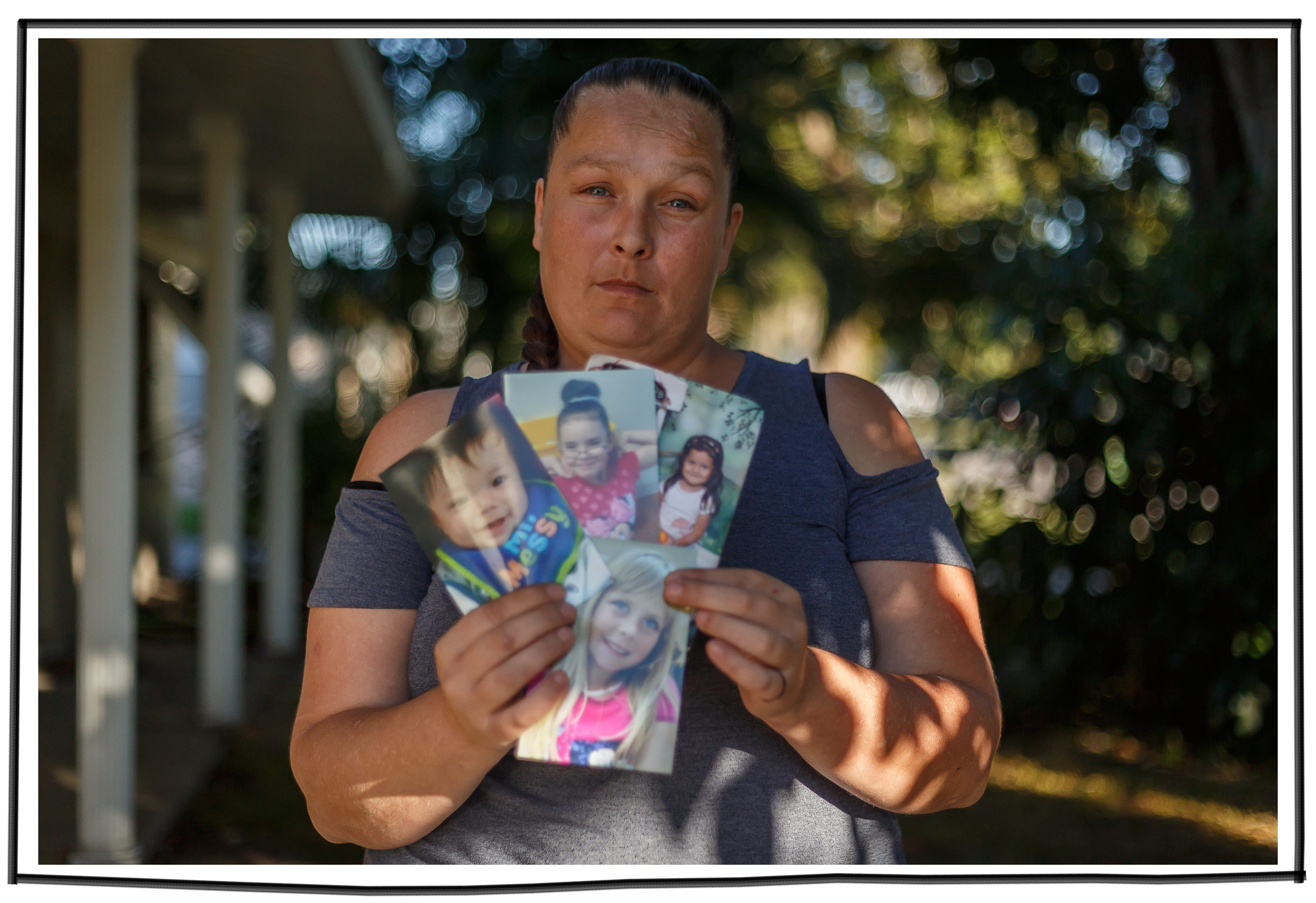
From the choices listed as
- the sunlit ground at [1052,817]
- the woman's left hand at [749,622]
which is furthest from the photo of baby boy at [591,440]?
the sunlit ground at [1052,817]

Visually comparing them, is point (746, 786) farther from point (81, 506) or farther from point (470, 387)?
point (81, 506)

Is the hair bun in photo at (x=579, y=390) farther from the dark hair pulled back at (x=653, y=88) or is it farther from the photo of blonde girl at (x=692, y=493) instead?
the dark hair pulled back at (x=653, y=88)

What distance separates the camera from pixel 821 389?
169 centimetres

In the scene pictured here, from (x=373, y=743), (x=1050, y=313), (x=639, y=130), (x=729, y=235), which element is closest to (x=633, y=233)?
(x=639, y=130)

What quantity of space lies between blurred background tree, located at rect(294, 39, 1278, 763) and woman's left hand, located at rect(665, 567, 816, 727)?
16.5 feet

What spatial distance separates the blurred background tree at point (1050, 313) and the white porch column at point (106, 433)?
4.25 meters

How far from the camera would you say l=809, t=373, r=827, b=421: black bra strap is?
5.45ft

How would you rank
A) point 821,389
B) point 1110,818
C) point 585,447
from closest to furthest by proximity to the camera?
point 585,447, point 821,389, point 1110,818

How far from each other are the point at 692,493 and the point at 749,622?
19 cm

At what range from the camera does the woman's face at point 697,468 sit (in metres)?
1.27

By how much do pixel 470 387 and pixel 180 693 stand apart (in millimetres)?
7902

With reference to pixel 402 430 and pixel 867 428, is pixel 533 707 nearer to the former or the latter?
pixel 402 430

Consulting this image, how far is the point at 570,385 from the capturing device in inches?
49.1
